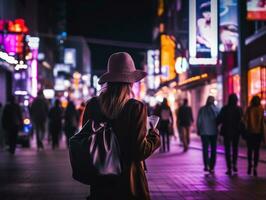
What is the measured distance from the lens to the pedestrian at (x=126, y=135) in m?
4.22

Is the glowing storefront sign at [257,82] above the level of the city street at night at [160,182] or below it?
above

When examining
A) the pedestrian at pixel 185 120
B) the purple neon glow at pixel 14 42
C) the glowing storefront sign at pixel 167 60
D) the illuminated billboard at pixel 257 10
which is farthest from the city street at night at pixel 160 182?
the glowing storefront sign at pixel 167 60

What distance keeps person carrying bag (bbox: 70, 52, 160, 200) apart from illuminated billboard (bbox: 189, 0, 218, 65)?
18.0 metres

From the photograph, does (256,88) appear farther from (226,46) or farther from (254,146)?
(254,146)

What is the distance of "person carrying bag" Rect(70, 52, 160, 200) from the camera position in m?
4.06

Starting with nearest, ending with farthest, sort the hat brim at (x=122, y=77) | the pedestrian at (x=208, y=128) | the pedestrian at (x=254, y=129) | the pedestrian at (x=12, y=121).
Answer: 1. the hat brim at (x=122, y=77)
2. the pedestrian at (x=254, y=129)
3. the pedestrian at (x=208, y=128)
4. the pedestrian at (x=12, y=121)

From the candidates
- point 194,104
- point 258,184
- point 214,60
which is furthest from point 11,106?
point 194,104

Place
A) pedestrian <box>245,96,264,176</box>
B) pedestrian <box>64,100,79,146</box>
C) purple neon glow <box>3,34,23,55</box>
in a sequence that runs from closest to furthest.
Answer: pedestrian <box>245,96,264,176</box> → purple neon glow <box>3,34,23,55</box> → pedestrian <box>64,100,79,146</box>

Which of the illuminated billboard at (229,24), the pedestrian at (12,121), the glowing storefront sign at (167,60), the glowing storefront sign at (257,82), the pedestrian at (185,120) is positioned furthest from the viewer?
the glowing storefront sign at (167,60)

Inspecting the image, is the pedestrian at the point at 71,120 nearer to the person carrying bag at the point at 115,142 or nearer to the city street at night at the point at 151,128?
the city street at night at the point at 151,128

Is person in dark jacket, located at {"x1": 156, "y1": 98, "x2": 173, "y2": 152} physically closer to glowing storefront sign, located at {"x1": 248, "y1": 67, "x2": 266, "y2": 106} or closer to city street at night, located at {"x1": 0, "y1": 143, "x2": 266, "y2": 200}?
glowing storefront sign, located at {"x1": 248, "y1": 67, "x2": 266, "y2": 106}

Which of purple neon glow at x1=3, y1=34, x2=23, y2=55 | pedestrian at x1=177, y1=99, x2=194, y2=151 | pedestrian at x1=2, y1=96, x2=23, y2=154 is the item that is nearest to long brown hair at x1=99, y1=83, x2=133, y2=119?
pedestrian at x1=2, y1=96, x2=23, y2=154

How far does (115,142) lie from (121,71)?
1.93ft

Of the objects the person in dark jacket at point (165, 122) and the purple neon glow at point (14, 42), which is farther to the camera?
the purple neon glow at point (14, 42)
